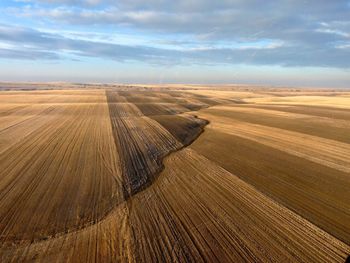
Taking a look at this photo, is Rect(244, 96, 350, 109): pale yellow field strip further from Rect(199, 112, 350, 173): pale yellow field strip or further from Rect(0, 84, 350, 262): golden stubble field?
Rect(0, 84, 350, 262): golden stubble field

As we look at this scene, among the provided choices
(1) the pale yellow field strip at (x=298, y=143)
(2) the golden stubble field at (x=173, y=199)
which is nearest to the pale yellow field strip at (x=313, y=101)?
(1) the pale yellow field strip at (x=298, y=143)

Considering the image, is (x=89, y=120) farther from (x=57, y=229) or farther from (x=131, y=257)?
(x=131, y=257)

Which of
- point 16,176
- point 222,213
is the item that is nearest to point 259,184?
point 222,213

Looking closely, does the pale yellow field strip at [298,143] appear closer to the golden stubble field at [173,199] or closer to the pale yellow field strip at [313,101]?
the golden stubble field at [173,199]

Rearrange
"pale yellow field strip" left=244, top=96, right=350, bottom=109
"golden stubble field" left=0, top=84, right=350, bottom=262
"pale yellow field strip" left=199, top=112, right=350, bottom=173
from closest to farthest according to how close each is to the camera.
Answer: "golden stubble field" left=0, top=84, right=350, bottom=262, "pale yellow field strip" left=199, top=112, right=350, bottom=173, "pale yellow field strip" left=244, top=96, right=350, bottom=109

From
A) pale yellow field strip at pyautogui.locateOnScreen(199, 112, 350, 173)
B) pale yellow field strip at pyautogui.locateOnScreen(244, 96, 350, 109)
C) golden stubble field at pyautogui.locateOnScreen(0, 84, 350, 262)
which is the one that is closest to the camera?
golden stubble field at pyautogui.locateOnScreen(0, 84, 350, 262)

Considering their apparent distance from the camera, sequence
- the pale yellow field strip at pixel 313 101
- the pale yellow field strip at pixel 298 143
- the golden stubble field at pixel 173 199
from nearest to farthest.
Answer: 1. the golden stubble field at pixel 173 199
2. the pale yellow field strip at pixel 298 143
3. the pale yellow field strip at pixel 313 101

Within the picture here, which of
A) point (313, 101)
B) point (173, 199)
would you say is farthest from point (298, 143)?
point (313, 101)

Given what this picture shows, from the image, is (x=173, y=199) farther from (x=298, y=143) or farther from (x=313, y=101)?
(x=313, y=101)

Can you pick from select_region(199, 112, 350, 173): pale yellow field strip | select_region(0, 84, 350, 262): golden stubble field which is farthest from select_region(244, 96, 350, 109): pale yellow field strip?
select_region(0, 84, 350, 262): golden stubble field

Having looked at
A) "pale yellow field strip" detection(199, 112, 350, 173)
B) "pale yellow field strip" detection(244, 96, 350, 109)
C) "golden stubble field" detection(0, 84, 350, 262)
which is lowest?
"pale yellow field strip" detection(244, 96, 350, 109)

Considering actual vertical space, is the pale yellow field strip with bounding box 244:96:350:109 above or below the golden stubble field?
below
